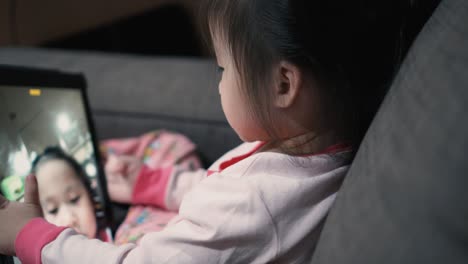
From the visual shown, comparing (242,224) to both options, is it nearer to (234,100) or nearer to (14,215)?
(234,100)

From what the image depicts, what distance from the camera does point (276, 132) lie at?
48 cm

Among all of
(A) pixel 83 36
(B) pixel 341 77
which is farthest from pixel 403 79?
(A) pixel 83 36

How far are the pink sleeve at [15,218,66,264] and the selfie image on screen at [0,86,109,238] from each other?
0.20 ft

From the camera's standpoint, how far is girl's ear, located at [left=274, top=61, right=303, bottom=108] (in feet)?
1.41

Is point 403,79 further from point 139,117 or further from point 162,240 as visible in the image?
point 139,117

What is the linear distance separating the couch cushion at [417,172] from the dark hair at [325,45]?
0.06 metres

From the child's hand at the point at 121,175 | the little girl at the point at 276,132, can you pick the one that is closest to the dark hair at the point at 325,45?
the little girl at the point at 276,132

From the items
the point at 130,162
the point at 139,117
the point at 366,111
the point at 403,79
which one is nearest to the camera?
the point at 403,79

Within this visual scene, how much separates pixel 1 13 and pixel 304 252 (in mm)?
1317

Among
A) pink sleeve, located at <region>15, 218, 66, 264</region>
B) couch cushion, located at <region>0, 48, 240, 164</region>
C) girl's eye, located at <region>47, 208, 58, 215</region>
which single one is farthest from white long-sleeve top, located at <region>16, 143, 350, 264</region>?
couch cushion, located at <region>0, 48, 240, 164</region>

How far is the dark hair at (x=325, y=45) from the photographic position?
0.40 metres

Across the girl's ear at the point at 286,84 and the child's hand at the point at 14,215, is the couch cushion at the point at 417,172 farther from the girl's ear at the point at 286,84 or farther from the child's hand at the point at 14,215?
the child's hand at the point at 14,215

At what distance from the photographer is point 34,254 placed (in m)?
0.46

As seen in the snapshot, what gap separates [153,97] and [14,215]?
53cm
